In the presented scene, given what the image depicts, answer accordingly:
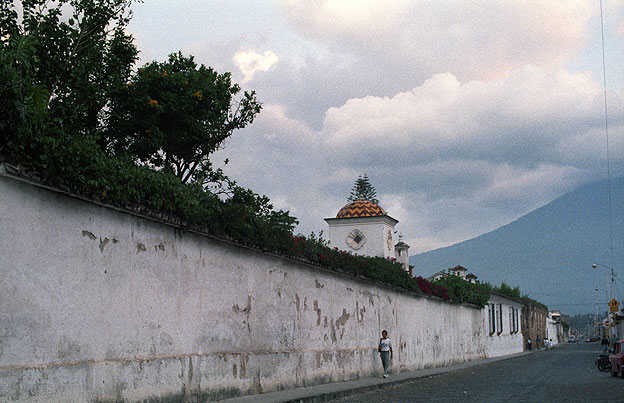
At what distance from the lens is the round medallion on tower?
48.0 metres

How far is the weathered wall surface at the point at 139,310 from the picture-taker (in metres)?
8.43

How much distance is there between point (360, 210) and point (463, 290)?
12.0 meters

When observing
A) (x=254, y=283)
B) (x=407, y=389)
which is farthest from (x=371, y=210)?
(x=254, y=283)

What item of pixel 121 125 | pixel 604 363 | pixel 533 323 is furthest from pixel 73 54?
pixel 533 323

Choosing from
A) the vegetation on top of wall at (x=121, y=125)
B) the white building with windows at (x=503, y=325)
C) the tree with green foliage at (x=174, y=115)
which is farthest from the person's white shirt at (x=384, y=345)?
Result: the white building with windows at (x=503, y=325)

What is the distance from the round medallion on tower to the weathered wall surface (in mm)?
28615

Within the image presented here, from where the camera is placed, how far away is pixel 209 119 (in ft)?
58.1

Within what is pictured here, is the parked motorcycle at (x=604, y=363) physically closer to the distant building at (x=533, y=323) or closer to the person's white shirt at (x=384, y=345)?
the person's white shirt at (x=384, y=345)

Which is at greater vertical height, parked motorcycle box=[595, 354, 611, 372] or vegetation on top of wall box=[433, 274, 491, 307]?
vegetation on top of wall box=[433, 274, 491, 307]

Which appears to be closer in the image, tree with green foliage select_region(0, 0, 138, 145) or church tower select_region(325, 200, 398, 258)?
tree with green foliage select_region(0, 0, 138, 145)

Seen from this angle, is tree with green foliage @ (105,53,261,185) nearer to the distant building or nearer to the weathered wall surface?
the weathered wall surface

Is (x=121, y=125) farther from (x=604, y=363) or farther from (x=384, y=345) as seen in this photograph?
(x=604, y=363)

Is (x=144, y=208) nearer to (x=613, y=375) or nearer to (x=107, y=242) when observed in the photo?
(x=107, y=242)

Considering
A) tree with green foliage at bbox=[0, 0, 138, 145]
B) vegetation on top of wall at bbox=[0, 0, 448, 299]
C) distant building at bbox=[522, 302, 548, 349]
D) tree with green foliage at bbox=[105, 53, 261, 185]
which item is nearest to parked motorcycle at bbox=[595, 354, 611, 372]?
vegetation on top of wall at bbox=[0, 0, 448, 299]
